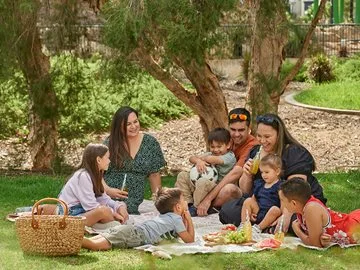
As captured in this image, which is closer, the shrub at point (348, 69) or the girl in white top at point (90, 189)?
the girl in white top at point (90, 189)

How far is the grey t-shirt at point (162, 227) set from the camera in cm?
534

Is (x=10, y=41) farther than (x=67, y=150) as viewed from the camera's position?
No

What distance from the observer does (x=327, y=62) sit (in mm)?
20531

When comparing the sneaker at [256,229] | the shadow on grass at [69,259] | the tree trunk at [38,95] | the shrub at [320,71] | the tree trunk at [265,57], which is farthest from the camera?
the shrub at [320,71]

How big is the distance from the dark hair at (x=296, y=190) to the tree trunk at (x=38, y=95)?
422 cm

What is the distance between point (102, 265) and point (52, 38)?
14.8 ft

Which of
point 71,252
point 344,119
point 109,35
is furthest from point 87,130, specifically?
point 344,119

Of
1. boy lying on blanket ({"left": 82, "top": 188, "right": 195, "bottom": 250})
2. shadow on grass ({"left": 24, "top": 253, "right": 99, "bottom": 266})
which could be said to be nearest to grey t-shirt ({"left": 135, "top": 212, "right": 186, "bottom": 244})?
boy lying on blanket ({"left": 82, "top": 188, "right": 195, "bottom": 250})

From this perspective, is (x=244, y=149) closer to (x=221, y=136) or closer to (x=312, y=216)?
(x=221, y=136)

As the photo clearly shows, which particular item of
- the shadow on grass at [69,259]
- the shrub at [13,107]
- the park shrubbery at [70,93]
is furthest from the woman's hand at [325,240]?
the shrub at [13,107]

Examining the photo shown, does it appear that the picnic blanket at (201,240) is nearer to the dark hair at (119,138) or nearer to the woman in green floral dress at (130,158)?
the woman in green floral dress at (130,158)

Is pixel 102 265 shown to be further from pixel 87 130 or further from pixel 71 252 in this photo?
pixel 87 130

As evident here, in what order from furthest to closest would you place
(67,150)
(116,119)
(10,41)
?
(67,150), (10,41), (116,119)

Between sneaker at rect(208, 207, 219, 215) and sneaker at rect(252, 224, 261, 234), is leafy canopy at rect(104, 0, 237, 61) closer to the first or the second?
sneaker at rect(208, 207, 219, 215)
